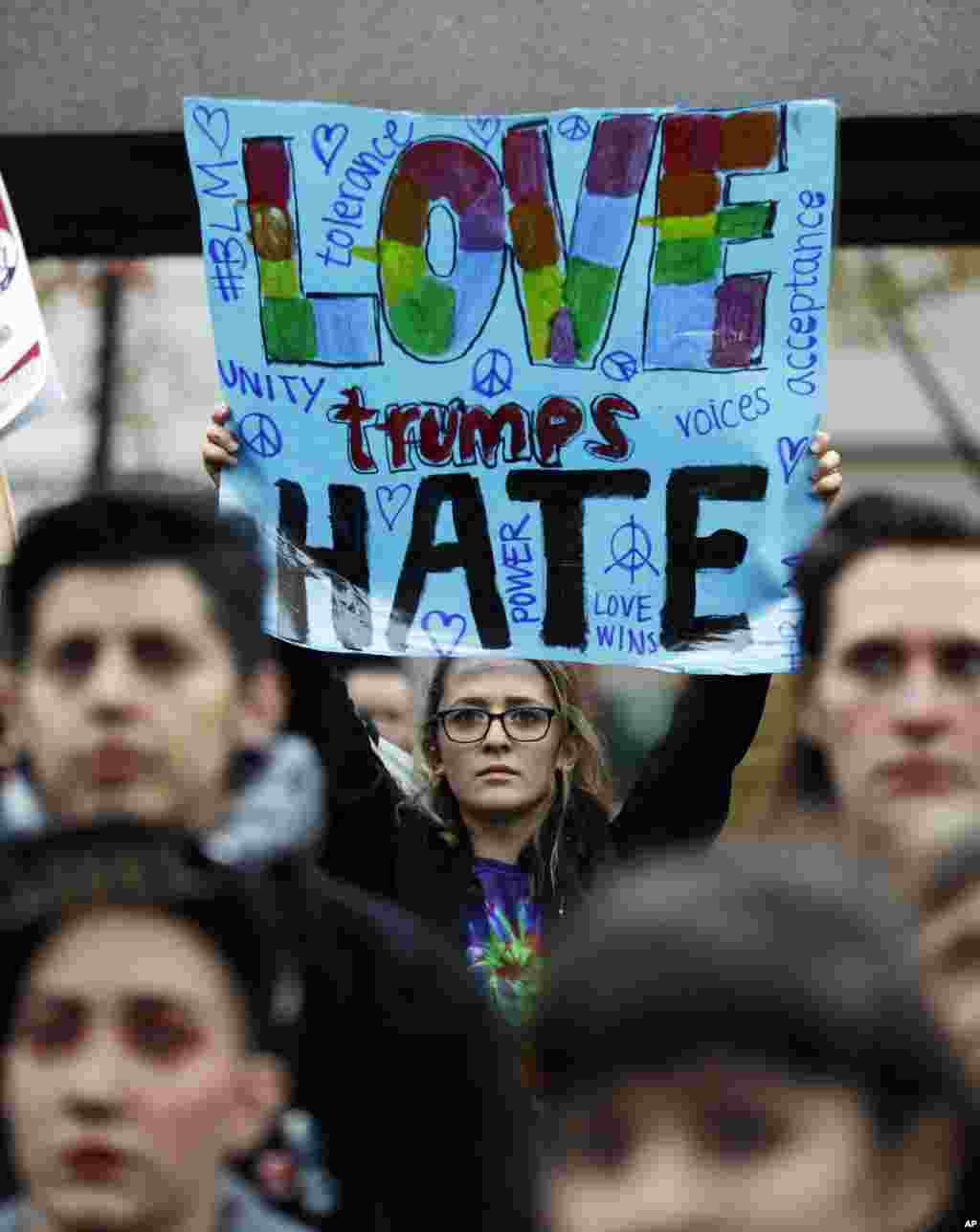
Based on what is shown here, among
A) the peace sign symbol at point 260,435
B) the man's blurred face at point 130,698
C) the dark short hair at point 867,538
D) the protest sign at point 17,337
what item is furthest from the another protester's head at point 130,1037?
the protest sign at point 17,337

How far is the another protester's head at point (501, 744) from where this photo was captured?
12.2 ft

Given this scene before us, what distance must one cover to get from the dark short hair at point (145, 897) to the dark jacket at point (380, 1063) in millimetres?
66

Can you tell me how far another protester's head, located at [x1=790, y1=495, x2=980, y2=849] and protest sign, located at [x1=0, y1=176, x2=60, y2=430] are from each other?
2027 millimetres

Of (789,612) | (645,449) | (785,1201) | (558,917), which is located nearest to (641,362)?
(645,449)

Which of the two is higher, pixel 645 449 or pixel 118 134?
pixel 118 134

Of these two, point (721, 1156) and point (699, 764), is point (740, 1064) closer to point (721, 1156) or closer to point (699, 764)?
point (721, 1156)

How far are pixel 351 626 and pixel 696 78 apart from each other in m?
2.20

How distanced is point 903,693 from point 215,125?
1967 millimetres

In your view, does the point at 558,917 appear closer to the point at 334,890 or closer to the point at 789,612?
the point at 789,612

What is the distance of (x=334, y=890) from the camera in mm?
2328

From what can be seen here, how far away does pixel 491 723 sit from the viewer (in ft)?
12.3

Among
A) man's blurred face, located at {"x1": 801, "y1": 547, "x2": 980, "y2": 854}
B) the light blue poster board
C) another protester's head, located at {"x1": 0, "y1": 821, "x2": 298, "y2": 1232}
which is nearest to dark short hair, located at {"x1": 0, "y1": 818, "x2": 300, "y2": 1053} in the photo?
another protester's head, located at {"x1": 0, "y1": 821, "x2": 298, "y2": 1232}

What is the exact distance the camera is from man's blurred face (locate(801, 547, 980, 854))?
7.64ft

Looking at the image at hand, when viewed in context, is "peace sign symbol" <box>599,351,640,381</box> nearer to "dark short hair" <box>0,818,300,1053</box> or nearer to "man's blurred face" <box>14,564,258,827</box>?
"man's blurred face" <box>14,564,258,827</box>
